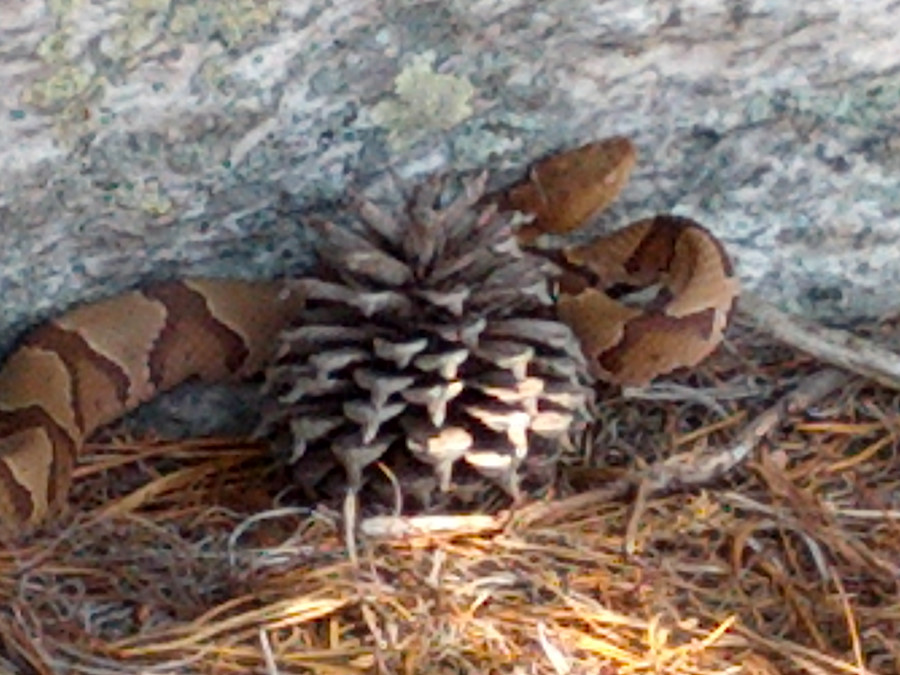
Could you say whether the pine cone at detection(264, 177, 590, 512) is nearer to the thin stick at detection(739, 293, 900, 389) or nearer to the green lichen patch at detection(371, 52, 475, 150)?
the green lichen patch at detection(371, 52, 475, 150)

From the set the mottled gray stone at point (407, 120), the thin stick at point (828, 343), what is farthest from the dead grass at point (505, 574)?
the mottled gray stone at point (407, 120)

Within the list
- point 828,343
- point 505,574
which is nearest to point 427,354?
point 505,574

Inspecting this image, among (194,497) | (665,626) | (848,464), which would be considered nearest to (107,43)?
(194,497)

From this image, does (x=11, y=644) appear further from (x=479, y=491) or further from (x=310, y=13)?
(x=310, y=13)

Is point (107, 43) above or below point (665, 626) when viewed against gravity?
above

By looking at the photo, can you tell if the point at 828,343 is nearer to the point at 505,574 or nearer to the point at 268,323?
the point at 505,574

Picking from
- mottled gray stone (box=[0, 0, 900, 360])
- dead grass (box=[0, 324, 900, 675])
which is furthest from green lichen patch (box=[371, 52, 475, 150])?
dead grass (box=[0, 324, 900, 675])
